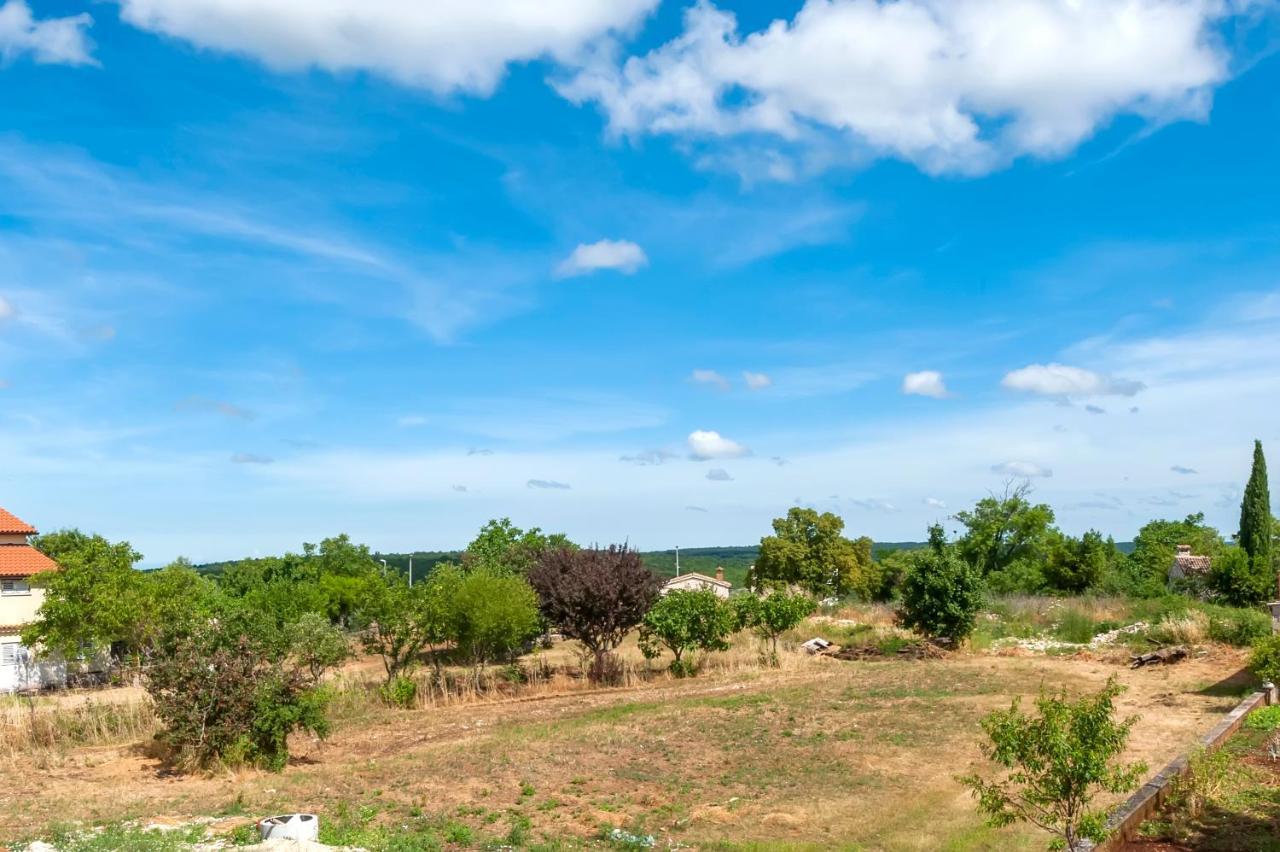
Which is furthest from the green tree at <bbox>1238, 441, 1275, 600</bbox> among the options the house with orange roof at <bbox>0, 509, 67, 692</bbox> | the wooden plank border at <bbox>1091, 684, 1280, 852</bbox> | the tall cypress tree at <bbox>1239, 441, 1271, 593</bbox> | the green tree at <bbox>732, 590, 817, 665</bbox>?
the house with orange roof at <bbox>0, 509, 67, 692</bbox>

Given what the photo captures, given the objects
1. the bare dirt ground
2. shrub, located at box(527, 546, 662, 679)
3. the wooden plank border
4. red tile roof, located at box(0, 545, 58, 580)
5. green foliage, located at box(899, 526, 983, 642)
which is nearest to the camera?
the wooden plank border

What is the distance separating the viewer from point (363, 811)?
11.9m

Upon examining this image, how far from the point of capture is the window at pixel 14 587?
33.8m

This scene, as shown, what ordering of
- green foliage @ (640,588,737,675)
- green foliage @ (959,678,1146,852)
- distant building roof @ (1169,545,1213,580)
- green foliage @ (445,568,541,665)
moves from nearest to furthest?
green foliage @ (959,678,1146,852) < green foliage @ (445,568,541,665) < green foliage @ (640,588,737,675) < distant building roof @ (1169,545,1213,580)

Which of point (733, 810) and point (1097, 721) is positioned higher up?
point (1097, 721)

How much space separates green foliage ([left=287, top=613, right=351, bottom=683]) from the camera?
19.2m

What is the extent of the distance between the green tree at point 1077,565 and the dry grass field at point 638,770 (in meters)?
21.5

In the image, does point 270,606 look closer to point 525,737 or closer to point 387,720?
point 387,720

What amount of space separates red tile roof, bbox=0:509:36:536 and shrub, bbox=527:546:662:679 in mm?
22619

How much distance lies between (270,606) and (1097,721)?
31.1 metres

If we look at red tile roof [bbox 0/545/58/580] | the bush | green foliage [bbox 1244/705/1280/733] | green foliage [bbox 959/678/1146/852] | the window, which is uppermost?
red tile roof [bbox 0/545/58/580]

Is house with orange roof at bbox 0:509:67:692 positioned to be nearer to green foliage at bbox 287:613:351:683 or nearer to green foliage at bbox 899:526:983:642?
green foliage at bbox 287:613:351:683

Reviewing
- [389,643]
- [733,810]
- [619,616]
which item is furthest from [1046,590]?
[733,810]

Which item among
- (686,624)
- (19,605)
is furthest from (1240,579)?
(19,605)
